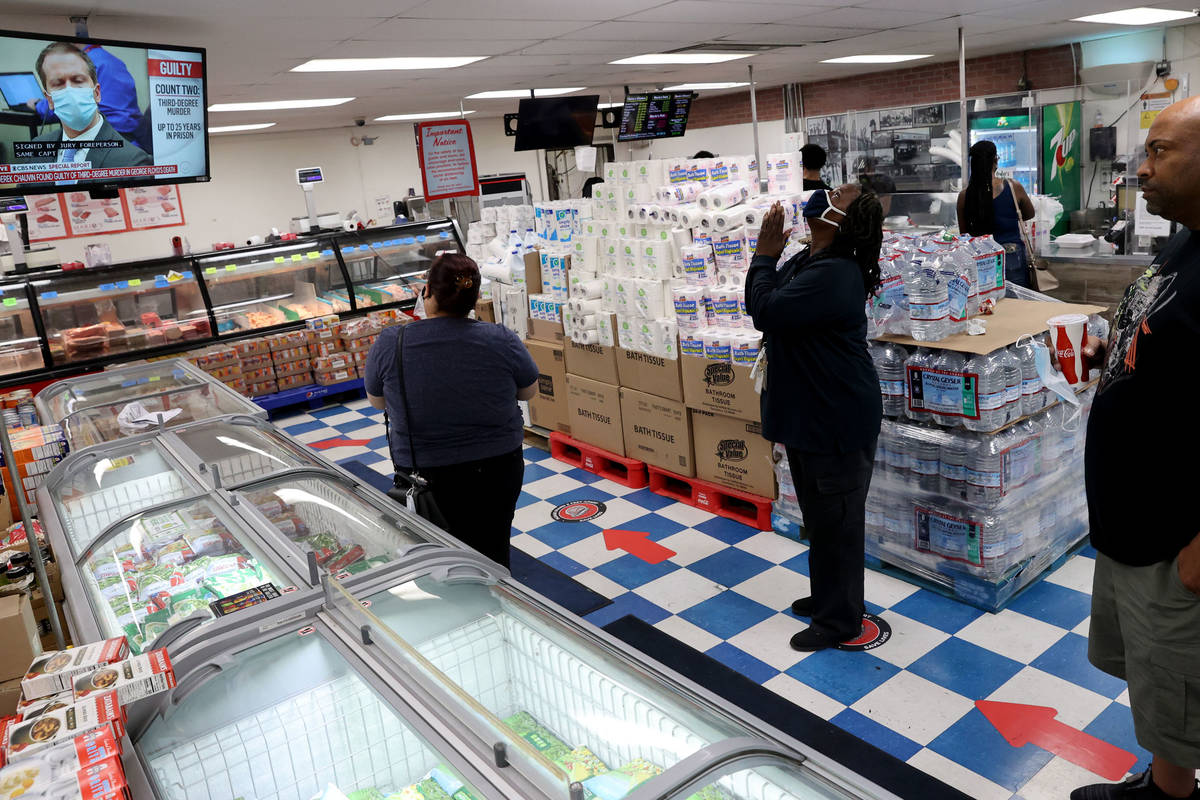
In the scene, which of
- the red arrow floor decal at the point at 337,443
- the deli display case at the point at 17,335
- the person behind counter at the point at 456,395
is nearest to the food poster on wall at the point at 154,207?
the deli display case at the point at 17,335

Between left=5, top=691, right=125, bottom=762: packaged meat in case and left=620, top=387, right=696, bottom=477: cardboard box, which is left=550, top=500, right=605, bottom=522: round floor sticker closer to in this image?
left=620, top=387, right=696, bottom=477: cardboard box

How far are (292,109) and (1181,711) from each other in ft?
30.7

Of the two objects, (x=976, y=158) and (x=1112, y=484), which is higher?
(x=976, y=158)

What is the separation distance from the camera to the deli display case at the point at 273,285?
26.9 feet

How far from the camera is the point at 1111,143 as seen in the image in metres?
7.98

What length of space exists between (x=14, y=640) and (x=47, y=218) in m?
9.69

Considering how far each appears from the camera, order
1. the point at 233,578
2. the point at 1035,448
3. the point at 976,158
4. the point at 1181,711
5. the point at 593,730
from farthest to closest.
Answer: the point at 976,158
the point at 1035,448
the point at 233,578
the point at 1181,711
the point at 593,730

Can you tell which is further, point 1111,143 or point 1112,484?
point 1111,143

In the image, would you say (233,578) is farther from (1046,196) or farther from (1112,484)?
(1046,196)

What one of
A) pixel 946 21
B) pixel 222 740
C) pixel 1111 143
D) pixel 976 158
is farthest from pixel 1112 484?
pixel 1111 143

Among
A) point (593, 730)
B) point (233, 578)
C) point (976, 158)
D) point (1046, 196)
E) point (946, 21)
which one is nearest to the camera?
point (593, 730)

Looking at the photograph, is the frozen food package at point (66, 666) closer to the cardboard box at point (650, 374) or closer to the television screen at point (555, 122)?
the cardboard box at point (650, 374)

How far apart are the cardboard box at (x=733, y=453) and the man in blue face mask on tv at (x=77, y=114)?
3.35 metres

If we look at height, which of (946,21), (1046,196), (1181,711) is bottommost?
(1181,711)
